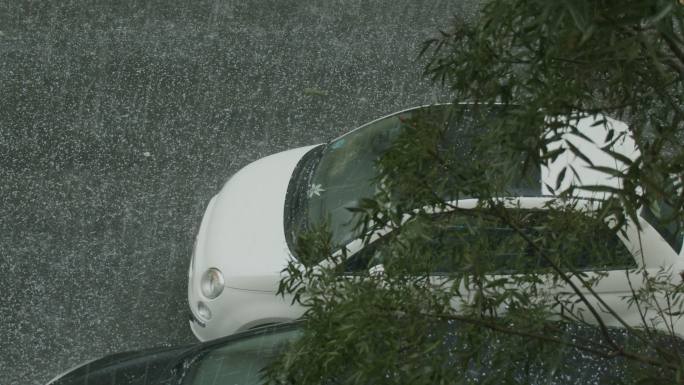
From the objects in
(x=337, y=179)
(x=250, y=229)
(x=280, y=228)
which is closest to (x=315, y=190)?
(x=337, y=179)

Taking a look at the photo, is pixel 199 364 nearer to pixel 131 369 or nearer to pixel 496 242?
pixel 131 369

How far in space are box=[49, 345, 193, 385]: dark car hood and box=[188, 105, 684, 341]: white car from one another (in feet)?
2.07

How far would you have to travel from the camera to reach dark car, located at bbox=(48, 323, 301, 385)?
206 inches

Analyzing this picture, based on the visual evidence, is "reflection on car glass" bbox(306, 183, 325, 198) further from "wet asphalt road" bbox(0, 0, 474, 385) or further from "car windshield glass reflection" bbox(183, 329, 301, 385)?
"wet asphalt road" bbox(0, 0, 474, 385)

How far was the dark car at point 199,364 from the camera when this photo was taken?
5.24m

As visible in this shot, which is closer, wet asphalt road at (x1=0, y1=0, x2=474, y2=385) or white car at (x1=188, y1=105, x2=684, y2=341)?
white car at (x1=188, y1=105, x2=684, y2=341)

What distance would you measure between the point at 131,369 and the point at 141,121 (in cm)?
386

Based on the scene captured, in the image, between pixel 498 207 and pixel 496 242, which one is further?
pixel 496 242

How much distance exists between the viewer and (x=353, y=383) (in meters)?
3.52

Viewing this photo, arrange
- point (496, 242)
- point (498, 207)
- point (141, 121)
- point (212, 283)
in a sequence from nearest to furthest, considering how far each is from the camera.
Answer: point (498, 207) → point (496, 242) → point (212, 283) → point (141, 121)

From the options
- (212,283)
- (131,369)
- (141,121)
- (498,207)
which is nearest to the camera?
(498,207)

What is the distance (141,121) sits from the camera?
8984mm

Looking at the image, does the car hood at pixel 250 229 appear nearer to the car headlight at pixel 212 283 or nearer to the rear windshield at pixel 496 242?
the car headlight at pixel 212 283

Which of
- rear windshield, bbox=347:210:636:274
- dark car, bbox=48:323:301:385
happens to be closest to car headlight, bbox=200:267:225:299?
dark car, bbox=48:323:301:385
